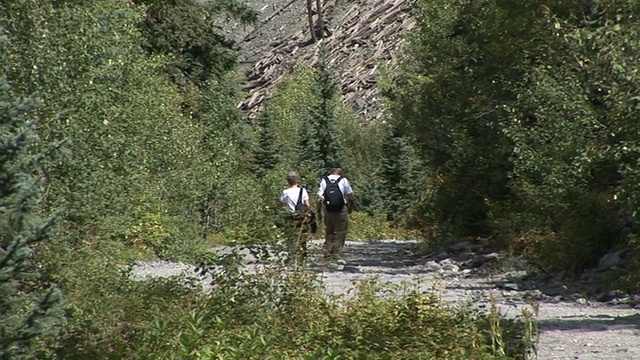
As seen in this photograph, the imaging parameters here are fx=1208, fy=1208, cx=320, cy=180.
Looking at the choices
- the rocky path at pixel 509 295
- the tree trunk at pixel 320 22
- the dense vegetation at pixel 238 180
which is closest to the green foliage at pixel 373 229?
the dense vegetation at pixel 238 180

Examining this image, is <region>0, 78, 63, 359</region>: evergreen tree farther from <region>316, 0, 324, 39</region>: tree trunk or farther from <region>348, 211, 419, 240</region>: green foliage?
<region>316, 0, 324, 39</region>: tree trunk

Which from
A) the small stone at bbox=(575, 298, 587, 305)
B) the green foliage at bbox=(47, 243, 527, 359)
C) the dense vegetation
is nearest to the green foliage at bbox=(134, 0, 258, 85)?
the dense vegetation

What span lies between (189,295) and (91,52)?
4.09 metres

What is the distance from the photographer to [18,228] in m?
8.52

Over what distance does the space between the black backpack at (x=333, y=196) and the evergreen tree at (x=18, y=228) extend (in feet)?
42.1

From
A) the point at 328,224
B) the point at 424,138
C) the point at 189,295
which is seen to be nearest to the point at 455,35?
the point at 424,138

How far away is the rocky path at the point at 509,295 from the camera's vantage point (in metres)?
11.5

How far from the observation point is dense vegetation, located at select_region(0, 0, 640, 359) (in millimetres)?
10023

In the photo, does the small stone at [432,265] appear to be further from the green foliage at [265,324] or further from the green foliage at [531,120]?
the green foliage at [265,324]

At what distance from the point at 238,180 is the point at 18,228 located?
2930 centimetres

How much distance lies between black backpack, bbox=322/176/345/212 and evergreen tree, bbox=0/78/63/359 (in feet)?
42.1

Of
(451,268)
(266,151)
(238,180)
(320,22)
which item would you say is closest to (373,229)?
(266,151)

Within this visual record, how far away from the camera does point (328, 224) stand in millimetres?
22188

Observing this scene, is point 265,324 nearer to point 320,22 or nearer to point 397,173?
point 397,173
